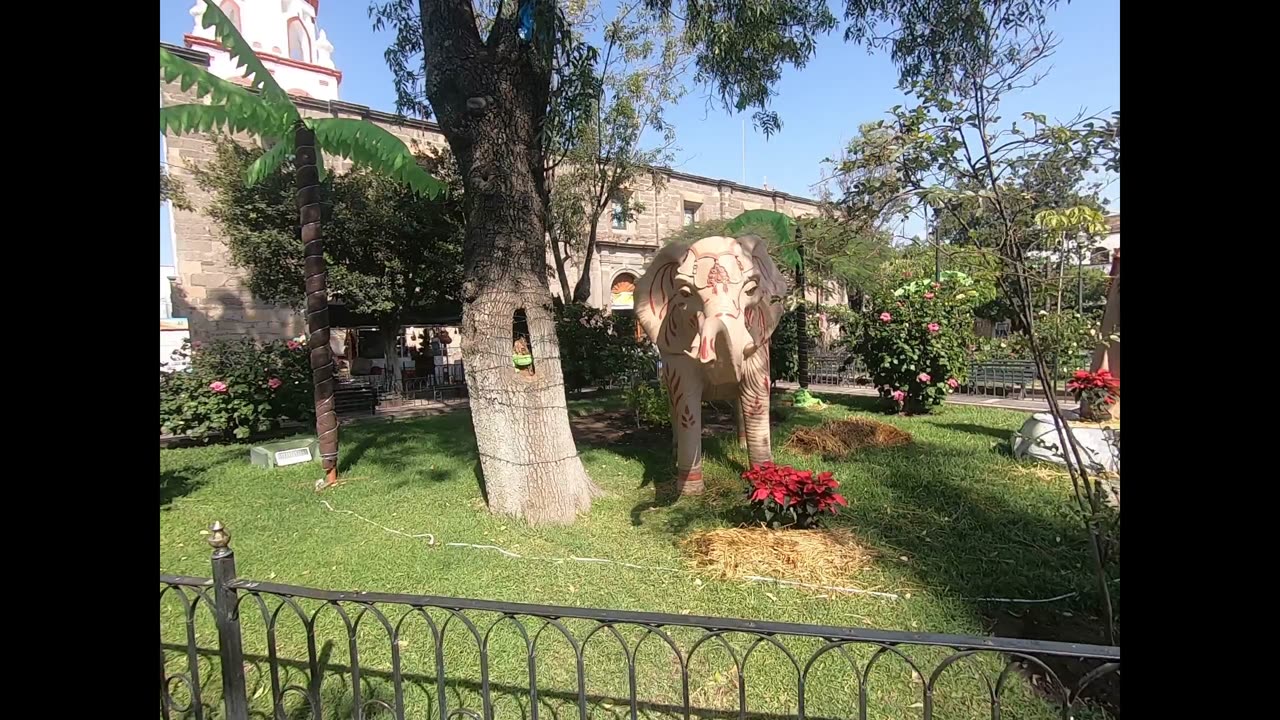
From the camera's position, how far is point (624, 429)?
9773mm

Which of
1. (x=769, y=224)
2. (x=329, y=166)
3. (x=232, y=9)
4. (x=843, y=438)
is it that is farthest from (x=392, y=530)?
(x=232, y=9)

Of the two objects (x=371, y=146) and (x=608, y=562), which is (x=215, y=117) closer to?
(x=371, y=146)

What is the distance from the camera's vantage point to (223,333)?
1675cm

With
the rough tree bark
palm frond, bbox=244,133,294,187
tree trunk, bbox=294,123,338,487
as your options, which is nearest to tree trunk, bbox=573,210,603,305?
palm frond, bbox=244,133,294,187

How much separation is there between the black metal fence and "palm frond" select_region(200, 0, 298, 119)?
588cm

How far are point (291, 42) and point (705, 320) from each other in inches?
1127

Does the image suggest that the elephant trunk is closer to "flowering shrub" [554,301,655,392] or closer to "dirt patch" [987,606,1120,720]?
"dirt patch" [987,606,1120,720]

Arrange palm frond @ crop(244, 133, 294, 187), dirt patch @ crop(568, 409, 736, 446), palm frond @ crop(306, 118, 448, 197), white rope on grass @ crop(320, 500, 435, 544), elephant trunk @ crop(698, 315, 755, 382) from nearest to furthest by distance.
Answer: elephant trunk @ crop(698, 315, 755, 382) → white rope on grass @ crop(320, 500, 435, 544) → palm frond @ crop(306, 118, 448, 197) → palm frond @ crop(244, 133, 294, 187) → dirt patch @ crop(568, 409, 736, 446)

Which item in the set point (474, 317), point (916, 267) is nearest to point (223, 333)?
point (474, 317)

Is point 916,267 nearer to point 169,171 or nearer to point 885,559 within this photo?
point 885,559

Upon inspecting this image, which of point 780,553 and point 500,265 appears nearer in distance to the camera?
point 780,553

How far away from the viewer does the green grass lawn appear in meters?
2.80

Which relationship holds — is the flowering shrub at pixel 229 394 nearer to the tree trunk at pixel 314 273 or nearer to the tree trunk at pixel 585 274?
the tree trunk at pixel 314 273

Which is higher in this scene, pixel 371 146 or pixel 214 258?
pixel 214 258
